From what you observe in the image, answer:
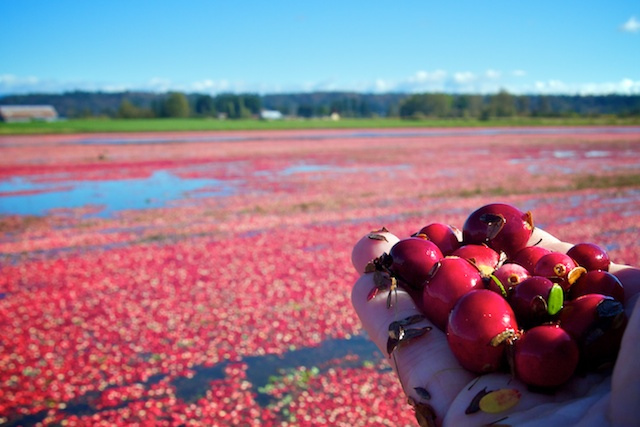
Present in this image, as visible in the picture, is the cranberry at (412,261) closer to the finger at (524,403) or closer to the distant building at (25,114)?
the finger at (524,403)

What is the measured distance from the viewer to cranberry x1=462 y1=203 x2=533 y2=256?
9.90 ft

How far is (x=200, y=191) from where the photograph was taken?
2214cm

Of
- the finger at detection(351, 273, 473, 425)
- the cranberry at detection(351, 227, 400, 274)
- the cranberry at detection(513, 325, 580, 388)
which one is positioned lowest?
the finger at detection(351, 273, 473, 425)

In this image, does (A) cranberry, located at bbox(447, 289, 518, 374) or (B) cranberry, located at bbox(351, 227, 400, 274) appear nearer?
(A) cranberry, located at bbox(447, 289, 518, 374)

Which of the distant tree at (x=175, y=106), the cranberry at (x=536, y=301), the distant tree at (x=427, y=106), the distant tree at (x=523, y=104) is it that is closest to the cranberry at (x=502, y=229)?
the cranberry at (x=536, y=301)

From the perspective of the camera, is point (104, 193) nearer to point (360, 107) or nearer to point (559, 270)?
point (559, 270)

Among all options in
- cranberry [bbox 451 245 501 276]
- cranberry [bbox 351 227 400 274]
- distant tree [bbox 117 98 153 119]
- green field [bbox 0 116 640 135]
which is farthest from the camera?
distant tree [bbox 117 98 153 119]

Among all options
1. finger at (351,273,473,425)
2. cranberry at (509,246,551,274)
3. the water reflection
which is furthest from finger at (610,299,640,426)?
the water reflection

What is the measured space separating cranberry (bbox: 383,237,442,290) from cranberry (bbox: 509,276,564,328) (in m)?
0.49

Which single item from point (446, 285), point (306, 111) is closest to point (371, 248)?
point (446, 285)

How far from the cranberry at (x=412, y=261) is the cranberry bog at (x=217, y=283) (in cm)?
348

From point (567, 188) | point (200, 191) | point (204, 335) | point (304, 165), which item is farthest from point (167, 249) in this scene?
point (304, 165)

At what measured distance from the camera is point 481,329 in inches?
84.5

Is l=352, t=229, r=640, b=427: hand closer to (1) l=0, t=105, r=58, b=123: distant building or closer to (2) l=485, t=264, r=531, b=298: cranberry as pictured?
(2) l=485, t=264, r=531, b=298: cranberry
